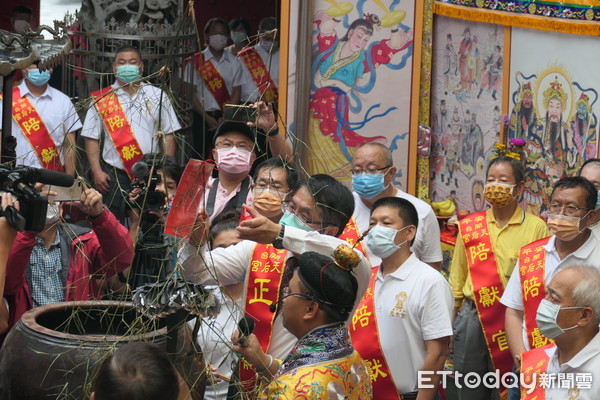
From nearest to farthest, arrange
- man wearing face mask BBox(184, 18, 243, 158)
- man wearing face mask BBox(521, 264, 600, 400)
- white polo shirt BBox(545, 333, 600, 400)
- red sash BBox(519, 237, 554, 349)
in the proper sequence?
1. white polo shirt BBox(545, 333, 600, 400)
2. man wearing face mask BBox(521, 264, 600, 400)
3. red sash BBox(519, 237, 554, 349)
4. man wearing face mask BBox(184, 18, 243, 158)

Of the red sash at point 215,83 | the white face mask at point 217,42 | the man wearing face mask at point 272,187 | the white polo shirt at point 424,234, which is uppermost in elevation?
the white face mask at point 217,42

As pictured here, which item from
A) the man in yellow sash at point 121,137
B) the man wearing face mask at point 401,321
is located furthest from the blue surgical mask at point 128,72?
the man wearing face mask at point 401,321

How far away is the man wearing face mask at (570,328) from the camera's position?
4227mm

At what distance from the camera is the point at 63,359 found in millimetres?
3205

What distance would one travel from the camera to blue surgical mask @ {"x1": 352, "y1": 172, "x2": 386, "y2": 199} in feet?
19.2

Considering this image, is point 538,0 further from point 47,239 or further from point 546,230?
point 47,239

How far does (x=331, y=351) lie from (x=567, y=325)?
1.27m

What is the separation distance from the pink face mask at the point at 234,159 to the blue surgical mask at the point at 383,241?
954mm

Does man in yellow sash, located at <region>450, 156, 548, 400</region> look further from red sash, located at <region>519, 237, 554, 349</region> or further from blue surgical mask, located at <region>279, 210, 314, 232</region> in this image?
blue surgical mask, located at <region>279, 210, 314, 232</region>

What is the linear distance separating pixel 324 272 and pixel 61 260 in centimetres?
183

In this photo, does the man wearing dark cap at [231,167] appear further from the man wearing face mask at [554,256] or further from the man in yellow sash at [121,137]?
the man wearing face mask at [554,256]

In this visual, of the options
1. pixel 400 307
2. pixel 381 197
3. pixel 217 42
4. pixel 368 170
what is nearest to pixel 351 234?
pixel 381 197

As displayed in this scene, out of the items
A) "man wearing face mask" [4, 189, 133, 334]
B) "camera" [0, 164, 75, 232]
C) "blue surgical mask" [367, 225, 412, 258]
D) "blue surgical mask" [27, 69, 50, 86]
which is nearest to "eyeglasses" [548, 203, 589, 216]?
"blue surgical mask" [367, 225, 412, 258]

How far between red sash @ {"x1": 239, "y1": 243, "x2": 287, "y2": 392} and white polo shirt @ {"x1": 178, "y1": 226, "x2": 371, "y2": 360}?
0.03 m
